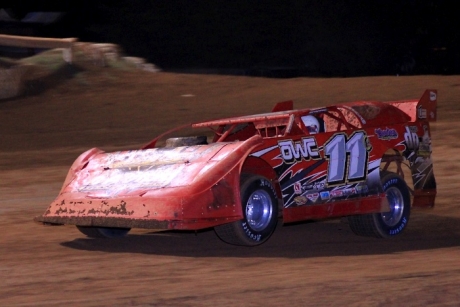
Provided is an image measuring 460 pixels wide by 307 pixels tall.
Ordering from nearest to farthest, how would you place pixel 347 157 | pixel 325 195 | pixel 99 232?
pixel 325 195 → pixel 347 157 → pixel 99 232

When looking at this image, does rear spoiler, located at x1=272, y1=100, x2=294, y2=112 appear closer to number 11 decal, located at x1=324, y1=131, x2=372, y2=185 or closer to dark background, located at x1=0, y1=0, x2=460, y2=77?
number 11 decal, located at x1=324, y1=131, x2=372, y2=185

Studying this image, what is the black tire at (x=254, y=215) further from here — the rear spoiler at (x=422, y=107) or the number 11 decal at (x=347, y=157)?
the rear spoiler at (x=422, y=107)

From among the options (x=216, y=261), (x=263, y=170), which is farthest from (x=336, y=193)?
(x=216, y=261)

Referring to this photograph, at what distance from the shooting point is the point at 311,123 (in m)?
9.49

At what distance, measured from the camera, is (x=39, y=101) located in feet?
74.6

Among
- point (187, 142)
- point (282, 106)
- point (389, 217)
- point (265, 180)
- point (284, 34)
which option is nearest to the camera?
point (265, 180)

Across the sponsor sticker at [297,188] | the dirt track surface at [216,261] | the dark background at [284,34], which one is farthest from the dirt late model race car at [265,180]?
the dark background at [284,34]

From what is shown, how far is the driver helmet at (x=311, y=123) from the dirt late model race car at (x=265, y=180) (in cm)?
1

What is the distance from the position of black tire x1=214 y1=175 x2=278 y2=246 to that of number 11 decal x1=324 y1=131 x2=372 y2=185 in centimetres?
78

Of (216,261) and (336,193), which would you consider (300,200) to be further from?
(216,261)

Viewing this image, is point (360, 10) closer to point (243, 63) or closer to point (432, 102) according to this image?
point (243, 63)

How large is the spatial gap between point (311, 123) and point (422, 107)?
1444 millimetres

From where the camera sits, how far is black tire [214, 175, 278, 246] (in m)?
8.37

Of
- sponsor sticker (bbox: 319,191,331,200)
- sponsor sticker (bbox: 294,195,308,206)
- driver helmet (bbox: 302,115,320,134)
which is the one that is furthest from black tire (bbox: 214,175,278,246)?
driver helmet (bbox: 302,115,320,134)
